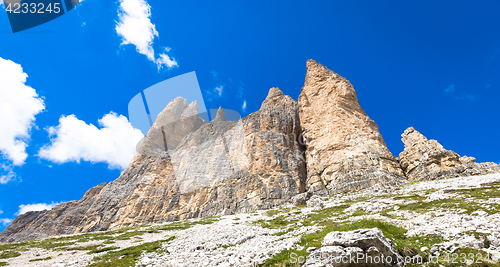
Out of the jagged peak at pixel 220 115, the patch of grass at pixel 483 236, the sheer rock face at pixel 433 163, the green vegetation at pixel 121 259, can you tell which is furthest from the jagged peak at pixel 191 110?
the patch of grass at pixel 483 236

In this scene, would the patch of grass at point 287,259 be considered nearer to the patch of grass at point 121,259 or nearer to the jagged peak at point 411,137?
the patch of grass at point 121,259

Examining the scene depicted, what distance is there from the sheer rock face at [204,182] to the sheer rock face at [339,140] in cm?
670

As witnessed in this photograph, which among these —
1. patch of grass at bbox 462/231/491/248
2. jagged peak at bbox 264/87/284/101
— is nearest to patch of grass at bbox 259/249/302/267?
patch of grass at bbox 462/231/491/248

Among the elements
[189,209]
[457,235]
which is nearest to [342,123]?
[189,209]

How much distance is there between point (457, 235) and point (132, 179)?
99229mm

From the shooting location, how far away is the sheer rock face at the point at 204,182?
56.9 meters

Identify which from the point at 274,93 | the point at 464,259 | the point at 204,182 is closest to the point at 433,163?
the point at 464,259

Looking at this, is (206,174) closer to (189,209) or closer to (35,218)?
(189,209)

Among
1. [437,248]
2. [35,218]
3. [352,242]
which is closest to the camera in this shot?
[352,242]

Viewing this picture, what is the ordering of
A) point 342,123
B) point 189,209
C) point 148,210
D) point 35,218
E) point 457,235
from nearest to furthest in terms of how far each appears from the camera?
point 457,235 < point 342,123 < point 189,209 < point 148,210 < point 35,218

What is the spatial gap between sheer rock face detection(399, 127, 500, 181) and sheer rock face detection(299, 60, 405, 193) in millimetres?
2627

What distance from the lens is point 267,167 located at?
60375 millimetres

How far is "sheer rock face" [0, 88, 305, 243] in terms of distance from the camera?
187ft

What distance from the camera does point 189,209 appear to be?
62844 mm
